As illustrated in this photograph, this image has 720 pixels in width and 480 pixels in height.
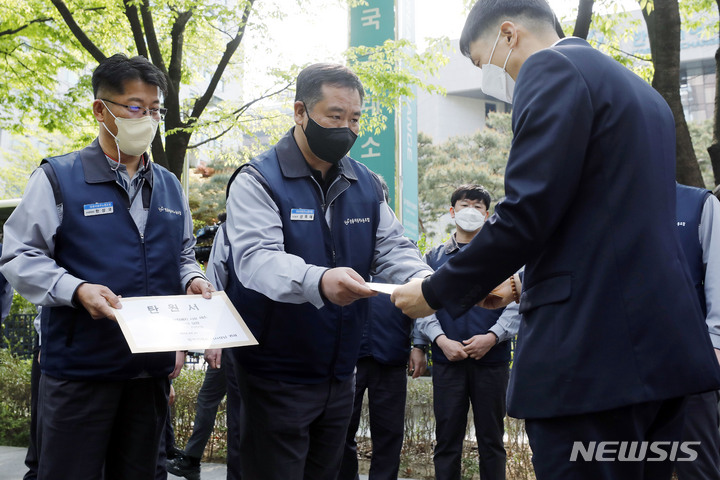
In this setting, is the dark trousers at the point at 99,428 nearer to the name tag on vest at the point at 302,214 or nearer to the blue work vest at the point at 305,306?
the blue work vest at the point at 305,306

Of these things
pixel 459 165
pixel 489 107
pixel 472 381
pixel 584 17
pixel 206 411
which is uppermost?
pixel 584 17

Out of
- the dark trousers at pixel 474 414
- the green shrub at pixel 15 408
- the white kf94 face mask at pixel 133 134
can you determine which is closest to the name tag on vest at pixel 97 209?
the white kf94 face mask at pixel 133 134

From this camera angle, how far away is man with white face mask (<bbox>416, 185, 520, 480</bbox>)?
15.7 feet

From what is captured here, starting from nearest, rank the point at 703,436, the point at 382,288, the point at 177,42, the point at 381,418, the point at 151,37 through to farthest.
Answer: the point at 382,288 < the point at 703,436 < the point at 381,418 < the point at 151,37 < the point at 177,42

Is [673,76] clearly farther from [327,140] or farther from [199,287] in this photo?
[199,287]

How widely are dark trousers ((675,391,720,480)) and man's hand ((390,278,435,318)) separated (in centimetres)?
205

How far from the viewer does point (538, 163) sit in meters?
1.83

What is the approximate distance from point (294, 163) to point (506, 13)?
3.70 ft

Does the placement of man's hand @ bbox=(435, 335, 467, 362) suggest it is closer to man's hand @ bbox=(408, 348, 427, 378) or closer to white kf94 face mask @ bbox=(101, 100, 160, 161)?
man's hand @ bbox=(408, 348, 427, 378)

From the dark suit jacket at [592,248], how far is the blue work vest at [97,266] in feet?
5.46

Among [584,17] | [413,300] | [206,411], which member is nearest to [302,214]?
[413,300]

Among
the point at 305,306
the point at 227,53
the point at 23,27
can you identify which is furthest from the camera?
the point at 23,27

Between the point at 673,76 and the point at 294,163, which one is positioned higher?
the point at 673,76

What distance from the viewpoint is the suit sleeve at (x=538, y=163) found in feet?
5.95
